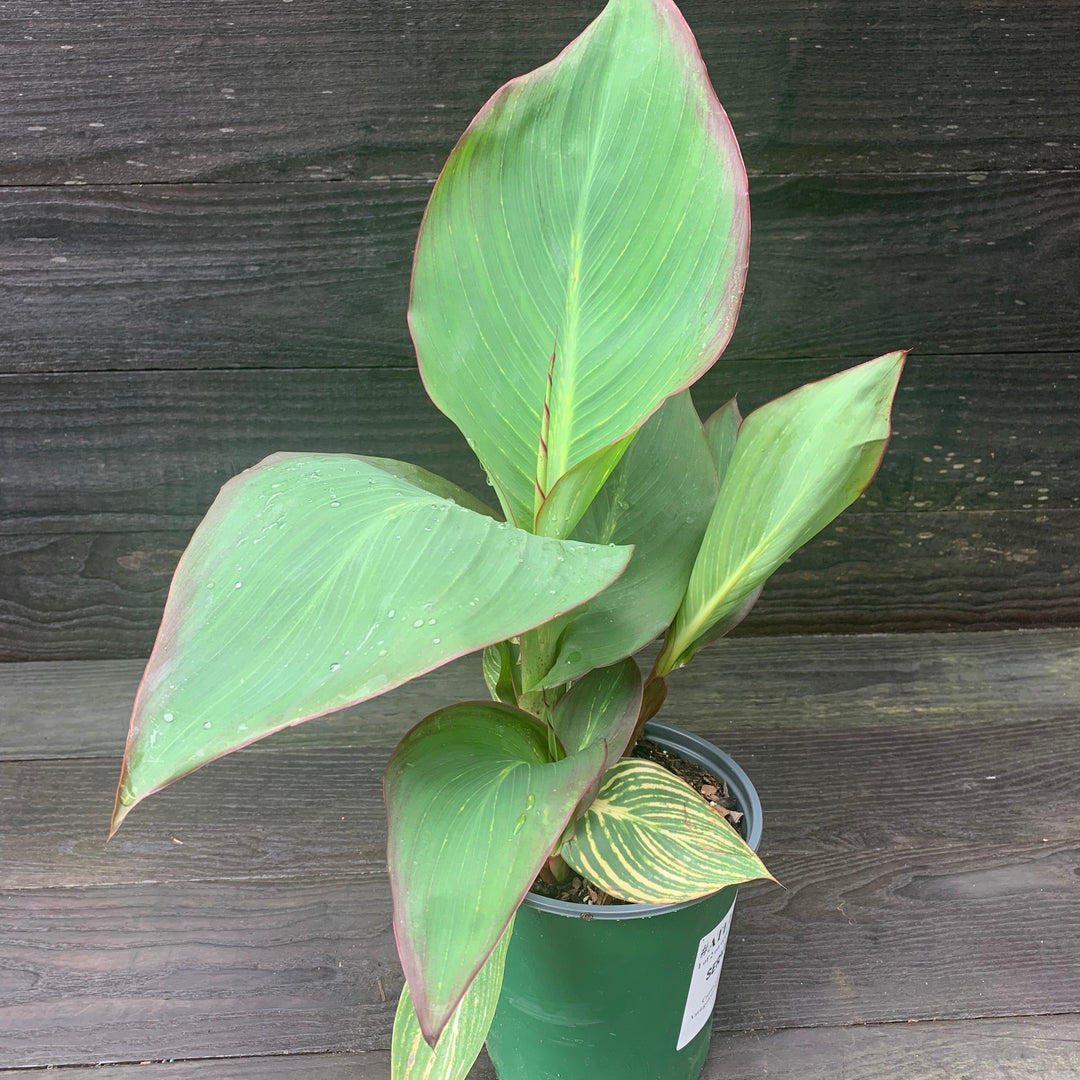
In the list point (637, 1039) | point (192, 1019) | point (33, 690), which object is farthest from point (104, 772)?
point (637, 1039)

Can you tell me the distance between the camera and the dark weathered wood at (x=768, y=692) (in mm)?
910

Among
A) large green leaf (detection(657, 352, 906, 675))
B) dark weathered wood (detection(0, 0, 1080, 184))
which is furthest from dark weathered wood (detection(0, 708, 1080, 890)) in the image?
dark weathered wood (detection(0, 0, 1080, 184))

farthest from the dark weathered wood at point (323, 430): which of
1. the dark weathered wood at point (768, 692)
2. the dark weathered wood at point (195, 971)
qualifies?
the dark weathered wood at point (195, 971)

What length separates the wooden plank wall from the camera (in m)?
0.76

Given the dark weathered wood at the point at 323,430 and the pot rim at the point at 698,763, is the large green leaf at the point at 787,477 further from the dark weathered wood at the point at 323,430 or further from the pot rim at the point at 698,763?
the dark weathered wood at the point at 323,430

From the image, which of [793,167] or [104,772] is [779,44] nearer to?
[793,167]

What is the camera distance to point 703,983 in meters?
0.57

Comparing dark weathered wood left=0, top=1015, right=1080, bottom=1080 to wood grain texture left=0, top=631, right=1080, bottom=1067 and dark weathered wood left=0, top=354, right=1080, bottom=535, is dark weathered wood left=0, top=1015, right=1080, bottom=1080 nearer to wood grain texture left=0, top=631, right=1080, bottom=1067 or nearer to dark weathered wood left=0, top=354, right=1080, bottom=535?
wood grain texture left=0, top=631, right=1080, bottom=1067

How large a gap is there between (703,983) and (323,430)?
1.91ft

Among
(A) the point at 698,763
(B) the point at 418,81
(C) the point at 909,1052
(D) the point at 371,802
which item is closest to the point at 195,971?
(D) the point at 371,802

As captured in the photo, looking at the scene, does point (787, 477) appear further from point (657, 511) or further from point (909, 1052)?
point (909, 1052)

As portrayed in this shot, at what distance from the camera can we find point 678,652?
0.54 m

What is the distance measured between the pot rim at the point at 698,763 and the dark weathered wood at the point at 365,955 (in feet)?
0.61

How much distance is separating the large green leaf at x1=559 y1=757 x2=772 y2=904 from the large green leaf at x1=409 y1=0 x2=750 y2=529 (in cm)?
16
